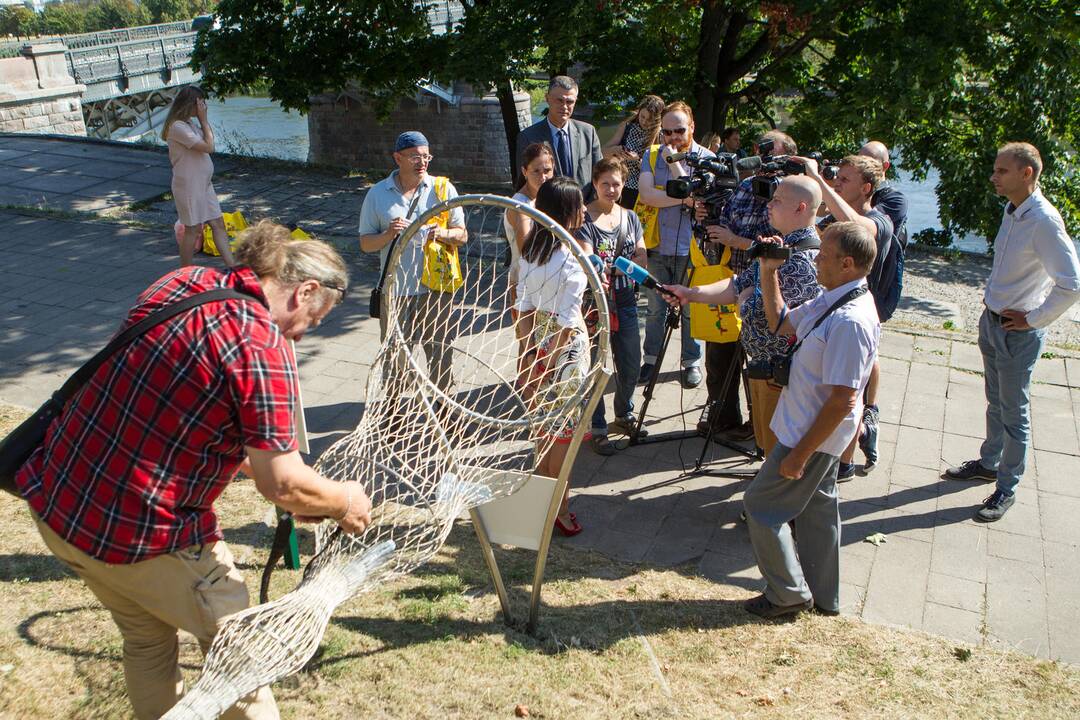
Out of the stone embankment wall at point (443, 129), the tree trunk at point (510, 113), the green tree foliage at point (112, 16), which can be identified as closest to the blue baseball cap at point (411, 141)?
the tree trunk at point (510, 113)

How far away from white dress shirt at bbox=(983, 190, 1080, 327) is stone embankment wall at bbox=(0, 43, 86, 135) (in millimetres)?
17863

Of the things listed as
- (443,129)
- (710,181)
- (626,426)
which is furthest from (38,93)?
(710,181)

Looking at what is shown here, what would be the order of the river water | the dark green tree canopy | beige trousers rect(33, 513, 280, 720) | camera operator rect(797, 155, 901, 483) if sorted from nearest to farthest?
beige trousers rect(33, 513, 280, 720)
camera operator rect(797, 155, 901, 483)
the dark green tree canopy
the river water

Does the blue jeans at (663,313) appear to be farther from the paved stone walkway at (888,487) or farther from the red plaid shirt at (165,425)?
the red plaid shirt at (165,425)

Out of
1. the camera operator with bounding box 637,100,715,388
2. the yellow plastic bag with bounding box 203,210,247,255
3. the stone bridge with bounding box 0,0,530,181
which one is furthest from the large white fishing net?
the stone bridge with bounding box 0,0,530,181

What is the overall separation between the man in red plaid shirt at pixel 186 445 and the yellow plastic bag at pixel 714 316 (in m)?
2.82

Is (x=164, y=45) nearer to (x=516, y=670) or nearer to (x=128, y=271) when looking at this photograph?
(x=128, y=271)

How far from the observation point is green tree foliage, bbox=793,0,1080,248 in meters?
7.59

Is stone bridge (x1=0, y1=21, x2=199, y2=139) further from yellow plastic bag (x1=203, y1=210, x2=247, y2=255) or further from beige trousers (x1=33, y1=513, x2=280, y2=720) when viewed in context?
beige trousers (x1=33, y1=513, x2=280, y2=720)

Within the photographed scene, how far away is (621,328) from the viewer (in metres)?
4.91

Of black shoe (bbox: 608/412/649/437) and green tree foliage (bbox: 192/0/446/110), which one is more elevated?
green tree foliage (bbox: 192/0/446/110)

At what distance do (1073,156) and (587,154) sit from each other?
6.33 meters

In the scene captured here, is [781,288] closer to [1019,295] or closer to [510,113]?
[1019,295]

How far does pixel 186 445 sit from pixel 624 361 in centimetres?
320
